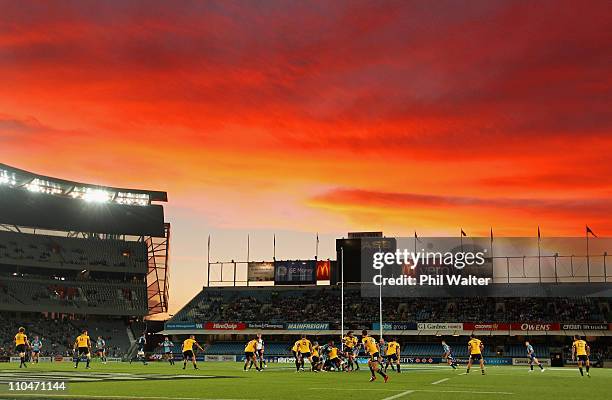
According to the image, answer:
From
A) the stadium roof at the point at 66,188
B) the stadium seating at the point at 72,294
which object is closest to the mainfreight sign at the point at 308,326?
the stadium seating at the point at 72,294

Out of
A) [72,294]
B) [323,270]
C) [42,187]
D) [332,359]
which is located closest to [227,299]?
[323,270]

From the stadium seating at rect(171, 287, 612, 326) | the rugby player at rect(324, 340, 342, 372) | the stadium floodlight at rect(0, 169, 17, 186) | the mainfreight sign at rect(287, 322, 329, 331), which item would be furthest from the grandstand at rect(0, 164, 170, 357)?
the rugby player at rect(324, 340, 342, 372)

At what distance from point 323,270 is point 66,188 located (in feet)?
114

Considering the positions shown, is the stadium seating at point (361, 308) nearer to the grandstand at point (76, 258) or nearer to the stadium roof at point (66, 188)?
the grandstand at point (76, 258)

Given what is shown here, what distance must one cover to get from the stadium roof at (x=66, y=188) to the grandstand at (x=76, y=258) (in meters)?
0.12

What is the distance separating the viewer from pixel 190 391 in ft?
A: 76.0

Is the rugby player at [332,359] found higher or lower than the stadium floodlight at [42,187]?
lower

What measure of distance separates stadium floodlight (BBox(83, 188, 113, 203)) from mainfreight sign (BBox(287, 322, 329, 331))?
31144mm

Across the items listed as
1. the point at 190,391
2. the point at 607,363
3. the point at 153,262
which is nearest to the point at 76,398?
the point at 190,391

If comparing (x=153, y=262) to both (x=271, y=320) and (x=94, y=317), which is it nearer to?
(x=94, y=317)

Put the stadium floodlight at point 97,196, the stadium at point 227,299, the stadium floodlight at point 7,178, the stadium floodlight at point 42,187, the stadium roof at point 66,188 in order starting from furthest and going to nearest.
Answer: the stadium floodlight at point 97,196, the stadium floodlight at point 42,187, the stadium roof at point 66,188, the stadium floodlight at point 7,178, the stadium at point 227,299

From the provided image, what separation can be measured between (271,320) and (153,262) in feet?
72.0

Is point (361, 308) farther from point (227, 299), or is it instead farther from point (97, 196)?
point (97, 196)

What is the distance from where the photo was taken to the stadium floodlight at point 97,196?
101812mm
